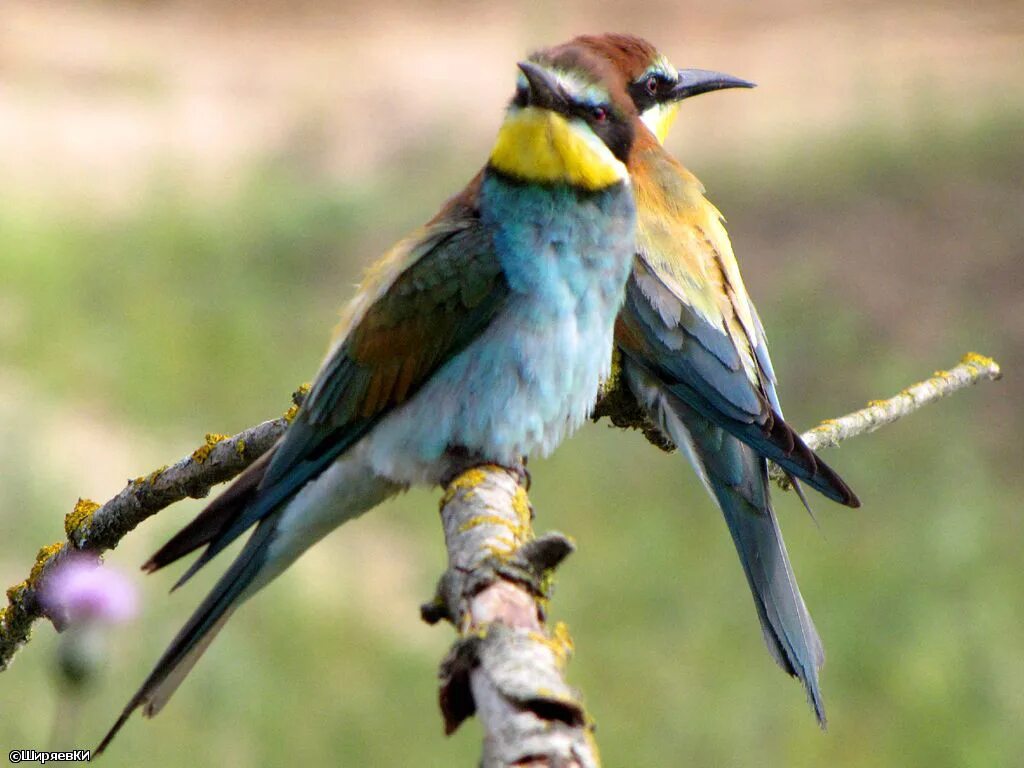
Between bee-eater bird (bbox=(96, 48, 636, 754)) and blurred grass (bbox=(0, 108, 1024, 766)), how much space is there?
5.54 feet

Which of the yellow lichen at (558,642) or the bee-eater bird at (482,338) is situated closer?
the yellow lichen at (558,642)

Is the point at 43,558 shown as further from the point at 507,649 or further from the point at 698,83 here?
the point at 698,83

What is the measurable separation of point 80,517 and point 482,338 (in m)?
0.51

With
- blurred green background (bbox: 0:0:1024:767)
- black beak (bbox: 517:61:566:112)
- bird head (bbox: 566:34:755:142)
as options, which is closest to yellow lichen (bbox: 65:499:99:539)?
black beak (bbox: 517:61:566:112)

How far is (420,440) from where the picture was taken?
6.19 feet

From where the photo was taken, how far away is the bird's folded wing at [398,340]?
184 centimetres

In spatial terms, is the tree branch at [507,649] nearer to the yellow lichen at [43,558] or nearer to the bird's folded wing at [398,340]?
the bird's folded wing at [398,340]

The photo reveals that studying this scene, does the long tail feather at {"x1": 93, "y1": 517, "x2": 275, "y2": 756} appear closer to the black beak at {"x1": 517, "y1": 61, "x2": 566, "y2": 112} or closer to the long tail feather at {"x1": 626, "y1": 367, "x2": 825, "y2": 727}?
the black beak at {"x1": 517, "y1": 61, "x2": 566, "y2": 112}

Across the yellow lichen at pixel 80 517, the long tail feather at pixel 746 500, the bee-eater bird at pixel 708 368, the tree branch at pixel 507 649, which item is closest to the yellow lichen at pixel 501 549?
the tree branch at pixel 507 649

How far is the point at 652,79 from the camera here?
112 inches

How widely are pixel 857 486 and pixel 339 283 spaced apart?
2.13 metres

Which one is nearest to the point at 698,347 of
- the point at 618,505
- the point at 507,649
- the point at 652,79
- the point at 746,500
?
the point at 746,500

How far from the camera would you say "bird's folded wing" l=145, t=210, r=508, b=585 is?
1.84 metres

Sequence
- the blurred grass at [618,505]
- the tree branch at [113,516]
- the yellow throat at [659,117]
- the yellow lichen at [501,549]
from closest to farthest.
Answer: the yellow lichen at [501,549]
the tree branch at [113,516]
the yellow throat at [659,117]
the blurred grass at [618,505]
